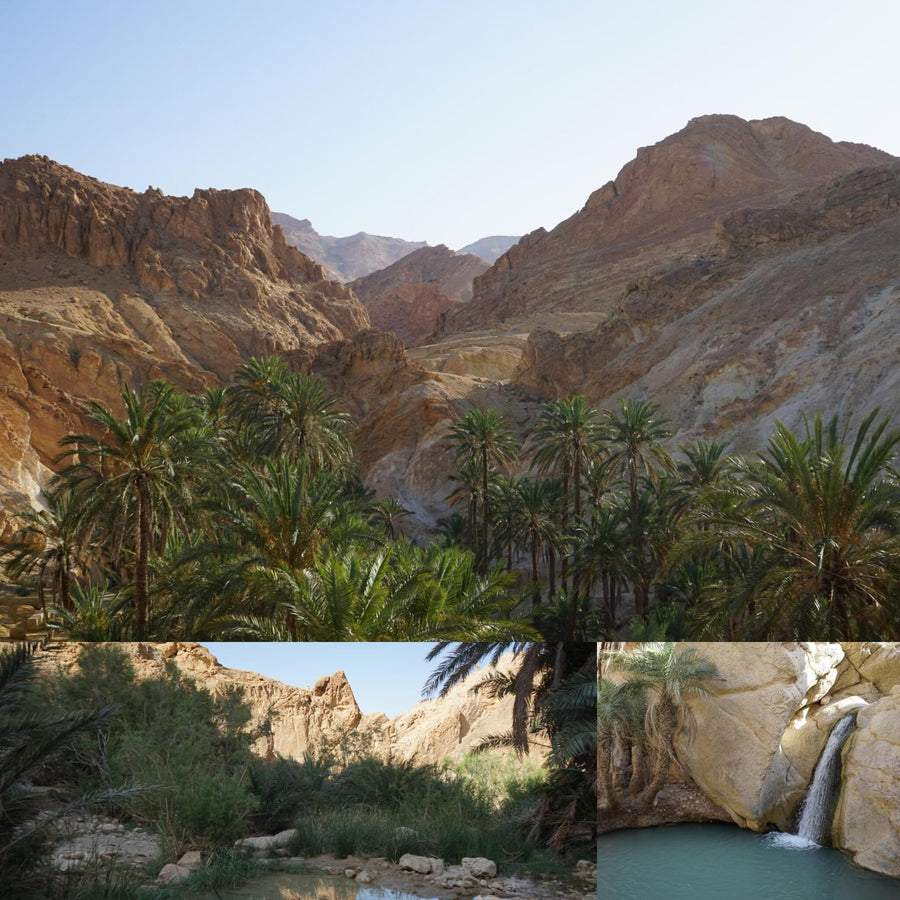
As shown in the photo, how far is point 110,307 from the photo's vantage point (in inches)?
3354

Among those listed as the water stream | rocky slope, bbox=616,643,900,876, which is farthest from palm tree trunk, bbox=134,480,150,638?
rocky slope, bbox=616,643,900,876

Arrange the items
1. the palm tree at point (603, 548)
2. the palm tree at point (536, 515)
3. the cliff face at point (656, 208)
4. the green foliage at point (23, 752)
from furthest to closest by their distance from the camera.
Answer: the cliff face at point (656, 208)
the palm tree at point (536, 515)
the palm tree at point (603, 548)
the green foliage at point (23, 752)

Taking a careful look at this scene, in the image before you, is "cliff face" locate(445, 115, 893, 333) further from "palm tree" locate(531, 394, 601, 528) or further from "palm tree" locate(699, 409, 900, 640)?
"palm tree" locate(699, 409, 900, 640)

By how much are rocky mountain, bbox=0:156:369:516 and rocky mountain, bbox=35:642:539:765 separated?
175 feet

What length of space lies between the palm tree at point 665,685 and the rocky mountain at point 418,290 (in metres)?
134

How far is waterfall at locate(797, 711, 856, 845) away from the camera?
7879 mm

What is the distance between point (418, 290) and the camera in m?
151

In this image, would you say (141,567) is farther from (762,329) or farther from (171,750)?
(762,329)

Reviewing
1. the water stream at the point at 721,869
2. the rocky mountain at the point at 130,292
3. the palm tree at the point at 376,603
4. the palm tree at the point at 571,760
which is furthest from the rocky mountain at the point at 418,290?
the water stream at the point at 721,869

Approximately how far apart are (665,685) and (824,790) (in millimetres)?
1551

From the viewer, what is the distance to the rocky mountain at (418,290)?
147875 millimetres

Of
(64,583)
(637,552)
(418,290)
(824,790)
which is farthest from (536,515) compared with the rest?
(418,290)

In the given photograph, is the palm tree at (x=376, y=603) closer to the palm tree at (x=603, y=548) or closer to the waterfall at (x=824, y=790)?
the waterfall at (x=824, y=790)

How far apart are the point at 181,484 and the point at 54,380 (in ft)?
175
